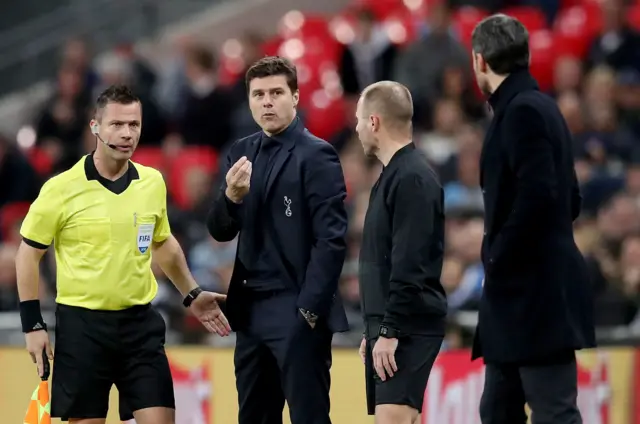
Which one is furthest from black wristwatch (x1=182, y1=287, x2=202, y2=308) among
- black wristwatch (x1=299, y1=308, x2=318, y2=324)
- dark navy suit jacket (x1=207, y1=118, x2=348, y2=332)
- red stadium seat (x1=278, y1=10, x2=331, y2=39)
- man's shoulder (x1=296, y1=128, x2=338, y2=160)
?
red stadium seat (x1=278, y1=10, x2=331, y2=39)

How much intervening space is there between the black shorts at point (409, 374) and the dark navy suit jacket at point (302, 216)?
335 millimetres

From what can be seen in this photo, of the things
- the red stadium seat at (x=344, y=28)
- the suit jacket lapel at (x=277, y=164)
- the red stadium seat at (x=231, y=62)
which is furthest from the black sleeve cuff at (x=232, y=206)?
the red stadium seat at (x=344, y=28)

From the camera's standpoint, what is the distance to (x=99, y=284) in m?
6.39

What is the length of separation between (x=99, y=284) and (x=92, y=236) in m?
0.23

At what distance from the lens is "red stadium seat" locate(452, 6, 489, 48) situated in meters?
14.4

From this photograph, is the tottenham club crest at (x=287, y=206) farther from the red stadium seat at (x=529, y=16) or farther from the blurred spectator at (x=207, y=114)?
the red stadium seat at (x=529, y=16)

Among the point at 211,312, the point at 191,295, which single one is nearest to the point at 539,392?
the point at 211,312

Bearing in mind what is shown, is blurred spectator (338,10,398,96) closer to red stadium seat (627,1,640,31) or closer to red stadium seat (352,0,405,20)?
red stadium seat (352,0,405,20)

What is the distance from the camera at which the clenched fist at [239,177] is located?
20.1 ft

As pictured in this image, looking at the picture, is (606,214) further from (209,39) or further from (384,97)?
(209,39)

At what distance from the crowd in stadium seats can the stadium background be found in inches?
0.8

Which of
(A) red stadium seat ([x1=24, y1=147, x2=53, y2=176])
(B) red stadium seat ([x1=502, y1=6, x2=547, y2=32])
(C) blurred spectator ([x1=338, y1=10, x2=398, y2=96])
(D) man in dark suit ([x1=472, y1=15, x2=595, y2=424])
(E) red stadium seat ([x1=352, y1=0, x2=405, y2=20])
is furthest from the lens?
(E) red stadium seat ([x1=352, y1=0, x2=405, y2=20])

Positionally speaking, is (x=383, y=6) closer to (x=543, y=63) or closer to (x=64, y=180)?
(x=543, y=63)

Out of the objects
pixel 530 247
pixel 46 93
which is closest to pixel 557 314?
pixel 530 247
